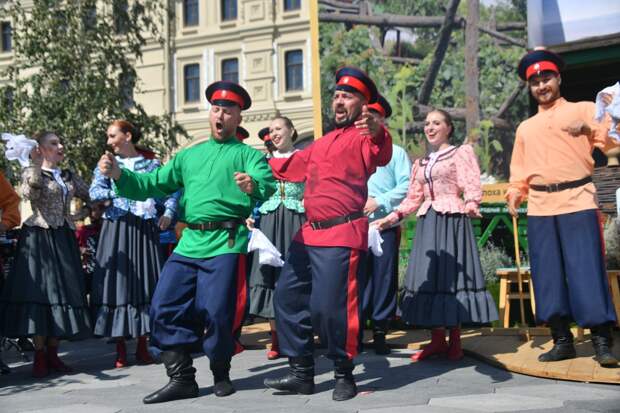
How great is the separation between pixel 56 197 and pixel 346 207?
8.35ft

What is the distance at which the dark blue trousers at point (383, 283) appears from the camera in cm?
686

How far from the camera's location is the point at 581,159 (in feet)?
19.2

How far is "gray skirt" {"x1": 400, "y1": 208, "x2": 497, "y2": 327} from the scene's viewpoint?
626cm

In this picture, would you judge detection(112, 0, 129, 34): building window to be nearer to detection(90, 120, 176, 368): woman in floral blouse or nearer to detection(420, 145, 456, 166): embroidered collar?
detection(90, 120, 176, 368): woman in floral blouse

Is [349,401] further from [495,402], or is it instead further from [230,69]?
[230,69]

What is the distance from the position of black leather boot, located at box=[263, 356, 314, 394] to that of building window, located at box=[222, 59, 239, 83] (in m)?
26.9

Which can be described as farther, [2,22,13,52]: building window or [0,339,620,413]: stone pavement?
[2,22,13,52]: building window

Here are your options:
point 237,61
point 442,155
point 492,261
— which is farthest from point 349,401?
point 237,61

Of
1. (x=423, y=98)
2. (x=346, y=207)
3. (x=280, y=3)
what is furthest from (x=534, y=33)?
(x=280, y=3)

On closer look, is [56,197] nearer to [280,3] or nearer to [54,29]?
[54,29]

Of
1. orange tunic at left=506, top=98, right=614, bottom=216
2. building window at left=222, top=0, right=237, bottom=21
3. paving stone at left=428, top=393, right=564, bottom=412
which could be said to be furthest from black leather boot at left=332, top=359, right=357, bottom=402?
building window at left=222, top=0, right=237, bottom=21

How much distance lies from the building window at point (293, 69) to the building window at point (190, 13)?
459cm

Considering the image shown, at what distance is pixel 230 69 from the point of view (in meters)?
31.7

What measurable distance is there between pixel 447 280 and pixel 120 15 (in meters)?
12.4
